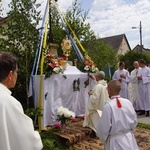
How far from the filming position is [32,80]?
595cm

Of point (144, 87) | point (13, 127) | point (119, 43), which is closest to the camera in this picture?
point (13, 127)

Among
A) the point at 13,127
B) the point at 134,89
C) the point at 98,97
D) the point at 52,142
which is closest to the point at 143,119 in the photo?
the point at 134,89

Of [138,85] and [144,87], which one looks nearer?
[144,87]

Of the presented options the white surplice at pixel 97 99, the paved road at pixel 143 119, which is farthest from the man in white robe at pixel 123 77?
the white surplice at pixel 97 99

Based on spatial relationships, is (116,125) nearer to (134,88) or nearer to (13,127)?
(13,127)

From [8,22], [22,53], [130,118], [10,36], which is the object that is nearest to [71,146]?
[130,118]

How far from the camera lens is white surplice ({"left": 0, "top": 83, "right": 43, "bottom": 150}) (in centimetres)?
175

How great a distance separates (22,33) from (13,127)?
4.28 metres

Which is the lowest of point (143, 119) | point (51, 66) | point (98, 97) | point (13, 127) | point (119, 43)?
point (143, 119)

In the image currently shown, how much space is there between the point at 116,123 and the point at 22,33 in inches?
146

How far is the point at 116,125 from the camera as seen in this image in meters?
3.05

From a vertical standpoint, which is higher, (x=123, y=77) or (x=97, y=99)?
(x=123, y=77)

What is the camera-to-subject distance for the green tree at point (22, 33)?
569cm

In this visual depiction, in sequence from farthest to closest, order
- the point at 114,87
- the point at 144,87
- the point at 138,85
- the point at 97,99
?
the point at 138,85 < the point at 144,87 < the point at 97,99 < the point at 114,87
